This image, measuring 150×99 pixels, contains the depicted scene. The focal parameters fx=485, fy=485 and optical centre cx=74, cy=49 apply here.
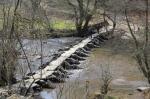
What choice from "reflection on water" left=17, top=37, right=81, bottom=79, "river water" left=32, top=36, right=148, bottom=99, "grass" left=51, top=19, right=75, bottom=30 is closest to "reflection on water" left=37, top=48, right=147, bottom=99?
"river water" left=32, top=36, right=148, bottom=99

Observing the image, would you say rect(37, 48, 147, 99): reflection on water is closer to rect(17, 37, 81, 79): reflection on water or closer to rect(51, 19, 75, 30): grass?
rect(17, 37, 81, 79): reflection on water

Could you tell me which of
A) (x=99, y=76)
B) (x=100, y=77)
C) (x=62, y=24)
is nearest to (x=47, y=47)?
(x=99, y=76)

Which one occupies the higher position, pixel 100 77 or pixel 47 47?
pixel 47 47

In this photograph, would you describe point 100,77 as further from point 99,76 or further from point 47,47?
point 47,47

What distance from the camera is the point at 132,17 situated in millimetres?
39250

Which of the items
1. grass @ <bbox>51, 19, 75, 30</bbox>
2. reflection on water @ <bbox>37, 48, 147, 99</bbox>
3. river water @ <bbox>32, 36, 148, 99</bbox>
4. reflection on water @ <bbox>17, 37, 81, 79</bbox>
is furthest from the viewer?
grass @ <bbox>51, 19, 75, 30</bbox>

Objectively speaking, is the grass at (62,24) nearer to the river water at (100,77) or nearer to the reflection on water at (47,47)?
the reflection on water at (47,47)

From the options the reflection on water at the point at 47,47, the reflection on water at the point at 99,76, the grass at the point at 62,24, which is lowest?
the reflection on water at the point at 99,76

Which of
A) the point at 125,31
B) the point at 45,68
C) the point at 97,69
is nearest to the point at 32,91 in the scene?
the point at 45,68

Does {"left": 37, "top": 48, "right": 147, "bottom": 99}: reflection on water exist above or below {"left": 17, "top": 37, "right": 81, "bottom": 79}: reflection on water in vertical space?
below

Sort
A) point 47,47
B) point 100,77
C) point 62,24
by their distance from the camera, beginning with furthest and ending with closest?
point 62,24, point 47,47, point 100,77

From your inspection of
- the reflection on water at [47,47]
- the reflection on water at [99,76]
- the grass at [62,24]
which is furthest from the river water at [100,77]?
the grass at [62,24]

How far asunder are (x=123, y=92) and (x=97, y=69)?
16.1ft

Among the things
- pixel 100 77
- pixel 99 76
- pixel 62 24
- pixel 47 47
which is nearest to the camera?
pixel 100 77
